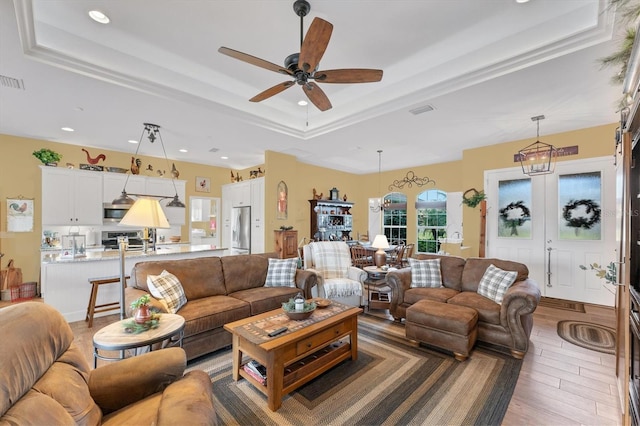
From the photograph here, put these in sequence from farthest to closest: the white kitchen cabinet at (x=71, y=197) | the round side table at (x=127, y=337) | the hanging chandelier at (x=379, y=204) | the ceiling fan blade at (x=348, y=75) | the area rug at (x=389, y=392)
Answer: the hanging chandelier at (x=379, y=204), the white kitchen cabinet at (x=71, y=197), the ceiling fan blade at (x=348, y=75), the area rug at (x=389, y=392), the round side table at (x=127, y=337)

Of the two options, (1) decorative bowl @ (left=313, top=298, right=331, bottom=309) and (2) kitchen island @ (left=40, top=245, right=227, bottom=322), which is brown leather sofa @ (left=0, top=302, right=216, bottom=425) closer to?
(1) decorative bowl @ (left=313, top=298, right=331, bottom=309)

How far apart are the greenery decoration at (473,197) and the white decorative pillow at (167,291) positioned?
5332 millimetres

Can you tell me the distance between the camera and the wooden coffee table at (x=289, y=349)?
2.14 metres

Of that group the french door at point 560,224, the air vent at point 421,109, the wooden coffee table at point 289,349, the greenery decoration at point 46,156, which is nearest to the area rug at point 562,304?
the french door at point 560,224

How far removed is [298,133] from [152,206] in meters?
3.16

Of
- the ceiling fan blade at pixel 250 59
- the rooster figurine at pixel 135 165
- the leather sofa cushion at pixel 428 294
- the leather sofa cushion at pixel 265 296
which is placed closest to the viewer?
the ceiling fan blade at pixel 250 59

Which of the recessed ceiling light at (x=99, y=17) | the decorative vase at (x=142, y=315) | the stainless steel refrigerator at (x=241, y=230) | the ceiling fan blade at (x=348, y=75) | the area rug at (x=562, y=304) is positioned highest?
the recessed ceiling light at (x=99, y=17)

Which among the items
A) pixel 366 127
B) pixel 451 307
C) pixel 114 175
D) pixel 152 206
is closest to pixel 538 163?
pixel 366 127

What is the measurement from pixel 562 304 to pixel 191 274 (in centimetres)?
582

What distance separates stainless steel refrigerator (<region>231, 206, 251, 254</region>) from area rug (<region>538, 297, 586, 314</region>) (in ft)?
19.2

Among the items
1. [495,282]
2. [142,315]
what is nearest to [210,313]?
[142,315]

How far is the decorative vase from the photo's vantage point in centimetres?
212

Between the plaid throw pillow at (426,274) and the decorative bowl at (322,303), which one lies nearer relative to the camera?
the decorative bowl at (322,303)

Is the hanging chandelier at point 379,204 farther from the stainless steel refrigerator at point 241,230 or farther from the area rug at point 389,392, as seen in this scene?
the area rug at point 389,392
